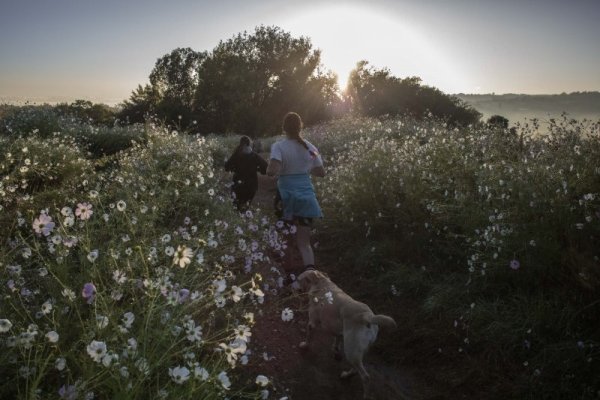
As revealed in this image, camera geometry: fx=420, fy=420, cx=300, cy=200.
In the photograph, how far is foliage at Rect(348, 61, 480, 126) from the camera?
Answer: 31.9m

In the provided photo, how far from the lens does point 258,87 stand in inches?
1328

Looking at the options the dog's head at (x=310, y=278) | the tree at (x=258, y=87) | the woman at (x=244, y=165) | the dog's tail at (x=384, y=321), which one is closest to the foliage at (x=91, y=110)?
the tree at (x=258, y=87)

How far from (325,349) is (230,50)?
1336 inches

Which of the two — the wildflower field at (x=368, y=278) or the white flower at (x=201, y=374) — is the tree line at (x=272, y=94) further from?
the white flower at (x=201, y=374)

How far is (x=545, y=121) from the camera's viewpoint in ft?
21.8

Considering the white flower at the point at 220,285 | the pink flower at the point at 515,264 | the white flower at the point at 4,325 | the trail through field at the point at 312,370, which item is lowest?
the trail through field at the point at 312,370

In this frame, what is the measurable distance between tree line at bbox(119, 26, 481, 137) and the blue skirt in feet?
89.2

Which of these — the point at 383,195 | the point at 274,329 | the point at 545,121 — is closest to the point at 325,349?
the point at 274,329

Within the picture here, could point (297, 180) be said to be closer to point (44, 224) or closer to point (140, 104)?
point (44, 224)

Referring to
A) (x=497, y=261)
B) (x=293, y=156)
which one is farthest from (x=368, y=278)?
(x=293, y=156)

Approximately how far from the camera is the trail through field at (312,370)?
4.05 meters

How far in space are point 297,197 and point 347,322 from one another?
2266 millimetres

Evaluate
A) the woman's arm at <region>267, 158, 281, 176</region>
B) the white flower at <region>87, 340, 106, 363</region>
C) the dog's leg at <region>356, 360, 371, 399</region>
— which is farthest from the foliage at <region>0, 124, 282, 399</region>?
the dog's leg at <region>356, 360, 371, 399</region>

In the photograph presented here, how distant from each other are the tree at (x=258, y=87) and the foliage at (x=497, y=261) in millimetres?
27380
